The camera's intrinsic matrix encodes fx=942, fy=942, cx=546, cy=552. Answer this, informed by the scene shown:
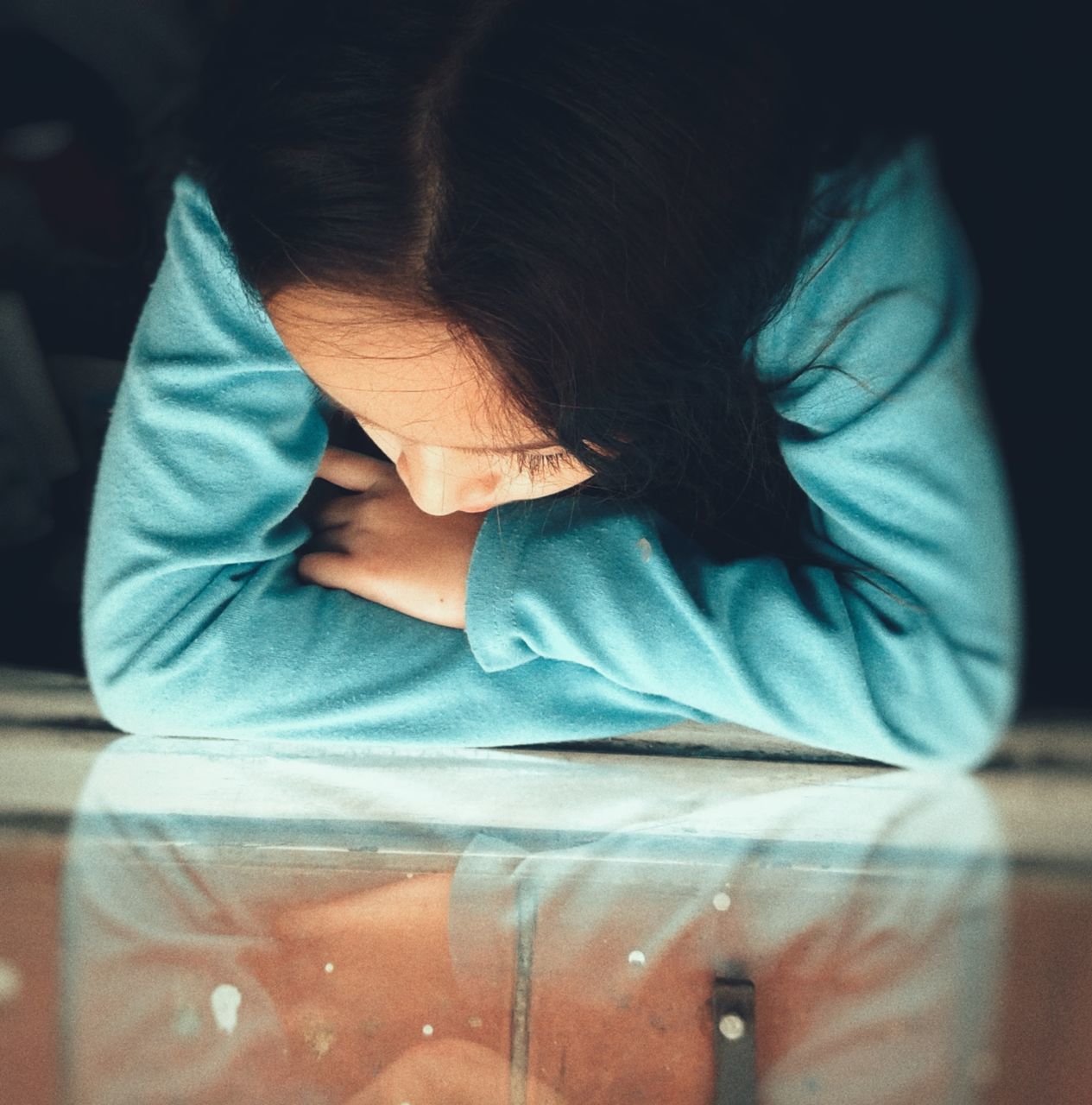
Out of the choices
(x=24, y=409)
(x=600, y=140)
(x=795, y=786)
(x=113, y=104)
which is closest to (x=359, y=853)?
(x=795, y=786)

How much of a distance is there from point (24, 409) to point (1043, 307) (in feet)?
2.60

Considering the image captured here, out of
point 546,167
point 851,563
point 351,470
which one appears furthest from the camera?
point 351,470

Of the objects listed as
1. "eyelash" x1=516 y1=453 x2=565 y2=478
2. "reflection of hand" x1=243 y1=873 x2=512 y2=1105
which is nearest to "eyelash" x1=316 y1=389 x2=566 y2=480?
"eyelash" x1=516 y1=453 x2=565 y2=478

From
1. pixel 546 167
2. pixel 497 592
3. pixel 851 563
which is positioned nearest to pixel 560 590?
pixel 497 592

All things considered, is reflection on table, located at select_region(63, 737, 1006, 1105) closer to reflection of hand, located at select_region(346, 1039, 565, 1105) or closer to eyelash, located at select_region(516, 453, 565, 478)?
reflection of hand, located at select_region(346, 1039, 565, 1105)

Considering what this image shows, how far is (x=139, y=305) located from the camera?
2.88 feet

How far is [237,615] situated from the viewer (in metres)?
0.63

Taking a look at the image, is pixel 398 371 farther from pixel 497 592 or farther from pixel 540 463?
pixel 497 592

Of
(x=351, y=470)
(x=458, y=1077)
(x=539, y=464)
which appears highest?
A: (x=539, y=464)

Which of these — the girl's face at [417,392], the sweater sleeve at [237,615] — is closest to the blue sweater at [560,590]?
the sweater sleeve at [237,615]

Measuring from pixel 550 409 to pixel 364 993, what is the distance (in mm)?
290

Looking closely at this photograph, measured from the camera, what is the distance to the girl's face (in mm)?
388

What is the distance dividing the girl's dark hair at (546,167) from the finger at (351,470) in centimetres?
27

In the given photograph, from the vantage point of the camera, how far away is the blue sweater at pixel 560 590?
470 mm
